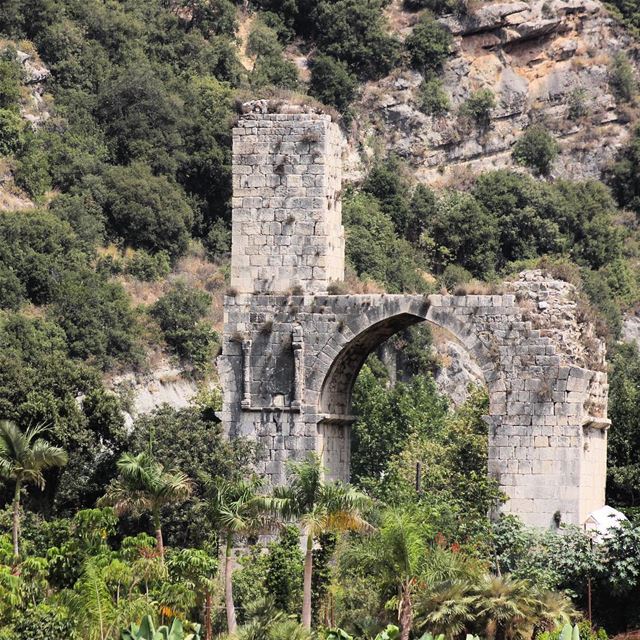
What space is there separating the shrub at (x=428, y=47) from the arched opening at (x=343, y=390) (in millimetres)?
48427

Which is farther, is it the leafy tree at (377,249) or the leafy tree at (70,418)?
the leafy tree at (377,249)

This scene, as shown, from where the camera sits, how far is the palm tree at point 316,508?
41.2 m

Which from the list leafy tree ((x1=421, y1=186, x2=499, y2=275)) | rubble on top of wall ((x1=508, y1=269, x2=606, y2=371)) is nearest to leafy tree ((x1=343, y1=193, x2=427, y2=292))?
leafy tree ((x1=421, y1=186, x2=499, y2=275))

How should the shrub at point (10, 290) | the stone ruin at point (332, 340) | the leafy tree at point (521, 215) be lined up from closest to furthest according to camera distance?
the stone ruin at point (332, 340) < the shrub at point (10, 290) < the leafy tree at point (521, 215)

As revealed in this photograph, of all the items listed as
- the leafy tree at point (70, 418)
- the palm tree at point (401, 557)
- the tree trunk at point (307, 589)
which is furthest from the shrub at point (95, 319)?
the palm tree at point (401, 557)

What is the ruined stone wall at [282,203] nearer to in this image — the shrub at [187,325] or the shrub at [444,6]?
the shrub at [187,325]

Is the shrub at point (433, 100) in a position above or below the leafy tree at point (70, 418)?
above

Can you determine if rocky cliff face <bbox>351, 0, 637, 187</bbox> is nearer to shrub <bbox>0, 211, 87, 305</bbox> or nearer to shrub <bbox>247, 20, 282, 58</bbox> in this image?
shrub <bbox>247, 20, 282, 58</bbox>

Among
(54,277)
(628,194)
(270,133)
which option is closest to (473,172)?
(628,194)

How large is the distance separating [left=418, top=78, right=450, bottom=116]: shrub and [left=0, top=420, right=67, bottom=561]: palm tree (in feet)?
168

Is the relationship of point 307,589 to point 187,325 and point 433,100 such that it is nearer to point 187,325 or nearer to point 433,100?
point 187,325

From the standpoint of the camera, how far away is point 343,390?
49781mm

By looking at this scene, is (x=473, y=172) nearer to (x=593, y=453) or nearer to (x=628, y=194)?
(x=628, y=194)

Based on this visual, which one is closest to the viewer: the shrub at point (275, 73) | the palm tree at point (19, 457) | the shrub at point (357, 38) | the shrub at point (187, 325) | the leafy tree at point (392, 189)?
the palm tree at point (19, 457)
